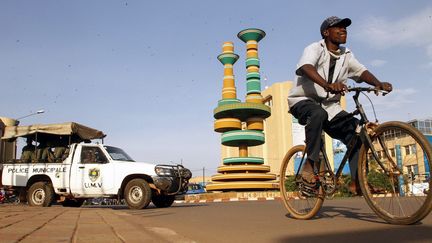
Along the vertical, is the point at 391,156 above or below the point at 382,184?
above

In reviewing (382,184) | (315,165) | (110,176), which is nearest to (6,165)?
→ (110,176)

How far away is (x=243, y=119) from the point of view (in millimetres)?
33969

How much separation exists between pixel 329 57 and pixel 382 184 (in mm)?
1580

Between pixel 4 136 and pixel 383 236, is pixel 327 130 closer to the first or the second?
pixel 383 236

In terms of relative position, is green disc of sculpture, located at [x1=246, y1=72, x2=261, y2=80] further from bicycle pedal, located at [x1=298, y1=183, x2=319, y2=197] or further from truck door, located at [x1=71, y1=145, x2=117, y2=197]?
bicycle pedal, located at [x1=298, y1=183, x2=319, y2=197]

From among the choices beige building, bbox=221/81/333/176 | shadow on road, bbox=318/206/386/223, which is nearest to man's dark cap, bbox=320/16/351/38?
shadow on road, bbox=318/206/386/223

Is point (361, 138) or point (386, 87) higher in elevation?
point (386, 87)

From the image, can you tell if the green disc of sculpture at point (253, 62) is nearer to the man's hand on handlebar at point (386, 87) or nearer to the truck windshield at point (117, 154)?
the truck windshield at point (117, 154)

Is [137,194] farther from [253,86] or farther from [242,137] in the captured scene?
[253,86]

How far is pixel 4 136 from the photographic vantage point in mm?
13133

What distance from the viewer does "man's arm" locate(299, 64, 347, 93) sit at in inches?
167

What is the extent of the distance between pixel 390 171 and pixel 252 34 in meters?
30.9

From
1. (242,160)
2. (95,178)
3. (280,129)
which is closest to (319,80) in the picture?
(95,178)

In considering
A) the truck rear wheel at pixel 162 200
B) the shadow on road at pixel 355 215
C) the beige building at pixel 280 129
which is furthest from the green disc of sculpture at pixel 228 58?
the beige building at pixel 280 129
